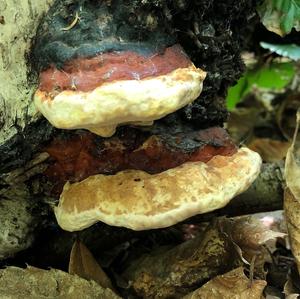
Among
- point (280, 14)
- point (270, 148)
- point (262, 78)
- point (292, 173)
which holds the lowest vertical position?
point (270, 148)

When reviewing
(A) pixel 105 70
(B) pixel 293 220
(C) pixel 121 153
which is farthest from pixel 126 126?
(B) pixel 293 220

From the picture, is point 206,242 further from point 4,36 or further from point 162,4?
point 4,36

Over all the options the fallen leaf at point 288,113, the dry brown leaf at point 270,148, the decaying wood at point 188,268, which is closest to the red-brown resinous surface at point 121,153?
the decaying wood at point 188,268

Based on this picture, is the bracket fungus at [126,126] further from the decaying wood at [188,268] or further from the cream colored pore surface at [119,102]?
the decaying wood at [188,268]

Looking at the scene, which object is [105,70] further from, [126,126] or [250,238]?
[250,238]

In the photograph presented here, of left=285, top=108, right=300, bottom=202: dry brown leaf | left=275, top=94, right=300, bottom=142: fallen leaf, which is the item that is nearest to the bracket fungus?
left=285, top=108, right=300, bottom=202: dry brown leaf

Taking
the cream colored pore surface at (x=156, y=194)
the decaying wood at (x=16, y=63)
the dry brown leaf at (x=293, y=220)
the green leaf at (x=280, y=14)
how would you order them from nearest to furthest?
1. the cream colored pore surface at (x=156, y=194)
2. the decaying wood at (x=16, y=63)
3. the dry brown leaf at (x=293, y=220)
4. the green leaf at (x=280, y=14)

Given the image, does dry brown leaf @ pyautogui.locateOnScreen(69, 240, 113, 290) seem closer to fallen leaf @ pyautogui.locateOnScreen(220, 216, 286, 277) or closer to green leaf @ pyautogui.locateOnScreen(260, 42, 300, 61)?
fallen leaf @ pyautogui.locateOnScreen(220, 216, 286, 277)
